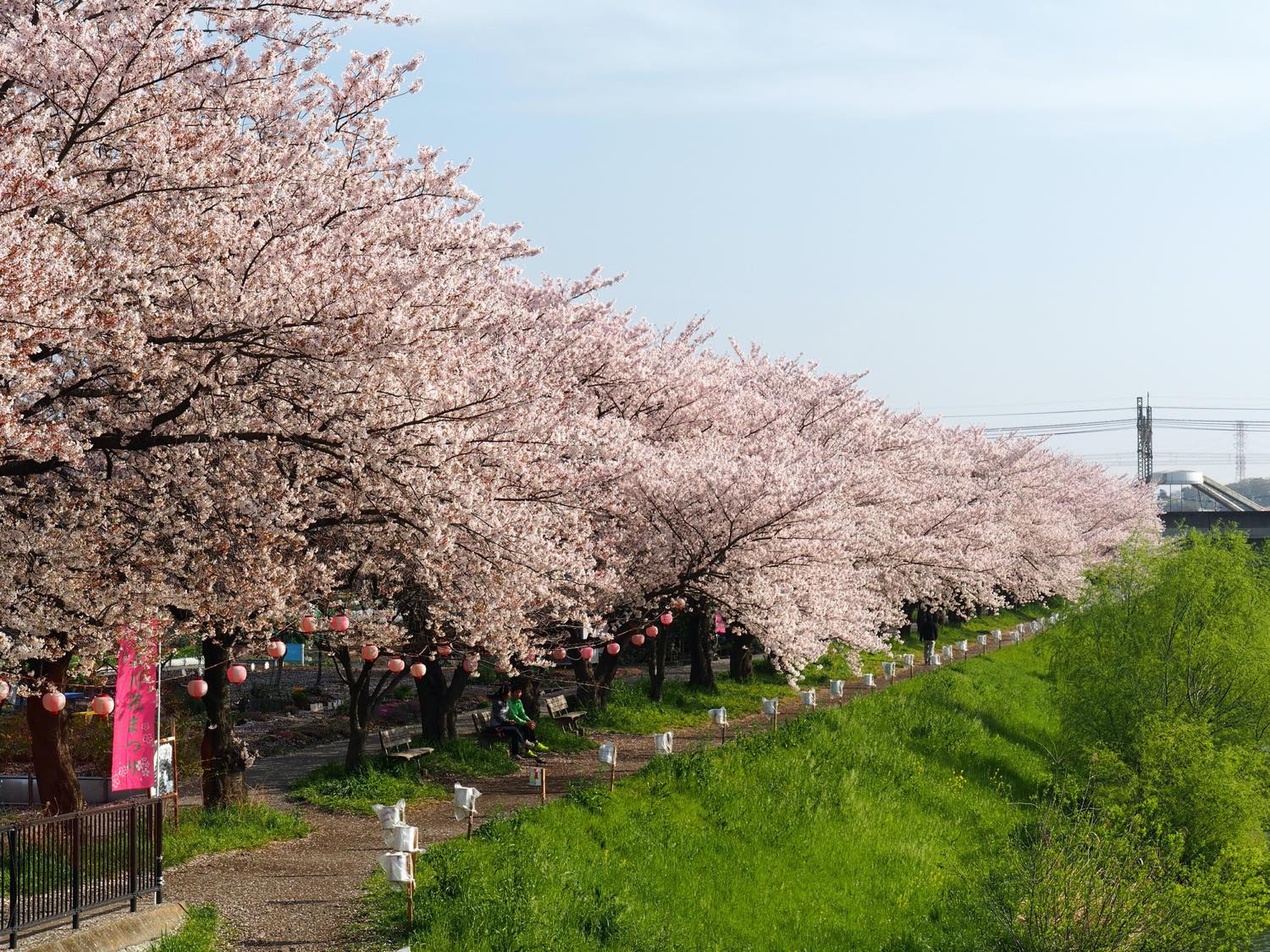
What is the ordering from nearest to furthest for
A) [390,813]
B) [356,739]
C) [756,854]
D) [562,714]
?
1. [390,813]
2. [756,854]
3. [356,739]
4. [562,714]

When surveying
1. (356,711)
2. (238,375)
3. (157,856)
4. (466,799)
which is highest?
(238,375)

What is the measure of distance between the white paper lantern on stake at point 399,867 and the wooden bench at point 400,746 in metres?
7.99

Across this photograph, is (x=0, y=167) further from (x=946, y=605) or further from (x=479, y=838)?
(x=946, y=605)

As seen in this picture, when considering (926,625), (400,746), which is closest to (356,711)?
(400,746)

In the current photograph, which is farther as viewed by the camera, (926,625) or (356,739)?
(926,625)

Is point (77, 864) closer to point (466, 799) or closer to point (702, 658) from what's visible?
point (466, 799)

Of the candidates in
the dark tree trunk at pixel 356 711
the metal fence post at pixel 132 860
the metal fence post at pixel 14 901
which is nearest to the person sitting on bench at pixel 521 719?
the dark tree trunk at pixel 356 711

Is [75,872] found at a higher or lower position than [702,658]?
lower

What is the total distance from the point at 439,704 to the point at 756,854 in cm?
758

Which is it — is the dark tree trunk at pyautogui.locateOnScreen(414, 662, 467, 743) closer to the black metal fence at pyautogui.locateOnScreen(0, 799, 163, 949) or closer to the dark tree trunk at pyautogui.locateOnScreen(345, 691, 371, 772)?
the dark tree trunk at pyautogui.locateOnScreen(345, 691, 371, 772)

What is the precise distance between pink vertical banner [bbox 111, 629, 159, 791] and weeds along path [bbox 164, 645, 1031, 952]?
4.30 ft

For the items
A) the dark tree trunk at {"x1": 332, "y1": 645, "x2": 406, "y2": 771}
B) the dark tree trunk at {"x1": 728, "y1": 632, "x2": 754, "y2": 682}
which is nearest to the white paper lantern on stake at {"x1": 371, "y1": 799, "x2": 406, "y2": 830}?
the dark tree trunk at {"x1": 332, "y1": 645, "x2": 406, "y2": 771}

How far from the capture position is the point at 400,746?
73.9ft

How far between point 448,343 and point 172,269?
12.5ft
